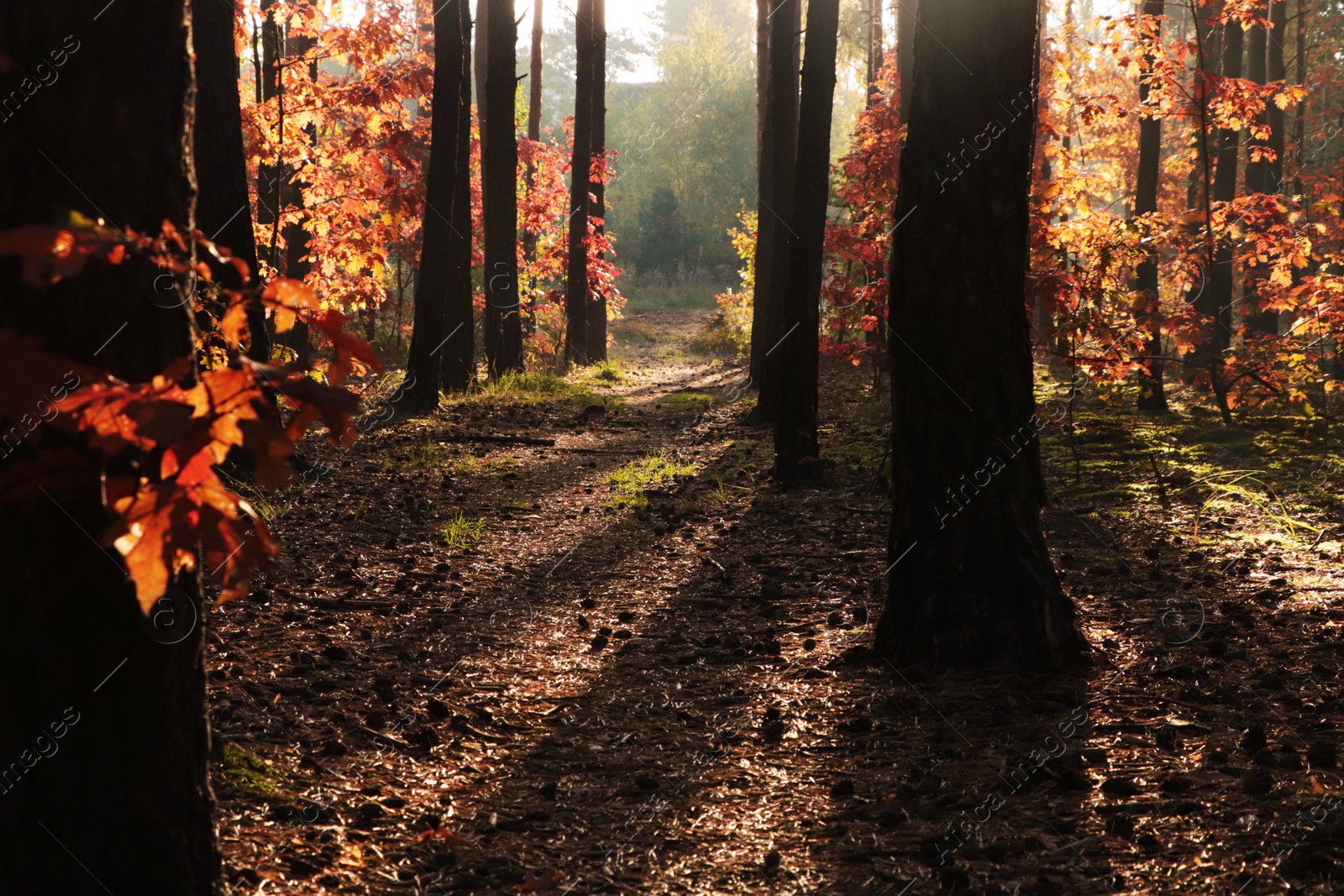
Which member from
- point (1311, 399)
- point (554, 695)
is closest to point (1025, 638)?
point (554, 695)

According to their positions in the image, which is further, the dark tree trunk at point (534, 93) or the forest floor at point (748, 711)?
the dark tree trunk at point (534, 93)

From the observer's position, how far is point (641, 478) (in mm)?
8656

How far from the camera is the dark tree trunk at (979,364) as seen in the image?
3910 millimetres

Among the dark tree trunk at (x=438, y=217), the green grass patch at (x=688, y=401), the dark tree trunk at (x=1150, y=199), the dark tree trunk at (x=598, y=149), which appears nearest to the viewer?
the dark tree trunk at (x=1150, y=199)

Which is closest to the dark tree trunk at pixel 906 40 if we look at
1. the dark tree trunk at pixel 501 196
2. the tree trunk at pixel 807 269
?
the tree trunk at pixel 807 269

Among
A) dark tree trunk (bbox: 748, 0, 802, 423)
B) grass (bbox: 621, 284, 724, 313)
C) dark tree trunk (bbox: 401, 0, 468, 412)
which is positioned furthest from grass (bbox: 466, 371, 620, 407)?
grass (bbox: 621, 284, 724, 313)

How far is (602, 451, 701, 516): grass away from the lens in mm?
7582

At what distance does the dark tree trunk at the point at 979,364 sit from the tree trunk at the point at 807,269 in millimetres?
4086

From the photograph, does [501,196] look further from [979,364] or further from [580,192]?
[979,364]

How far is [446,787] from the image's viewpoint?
3.07 m

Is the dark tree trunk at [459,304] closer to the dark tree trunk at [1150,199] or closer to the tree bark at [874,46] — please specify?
the dark tree trunk at [1150,199]

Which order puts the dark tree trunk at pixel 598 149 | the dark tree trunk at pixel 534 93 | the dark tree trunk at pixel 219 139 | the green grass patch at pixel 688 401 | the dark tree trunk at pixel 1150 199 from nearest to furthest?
the dark tree trunk at pixel 219 139
the dark tree trunk at pixel 1150 199
the green grass patch at pixel 688 401
the dark tree trunk at pixel 598 149
the dark tree trunk at pixel 534 93

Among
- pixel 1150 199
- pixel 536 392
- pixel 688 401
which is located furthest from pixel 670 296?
pixel 1150 199

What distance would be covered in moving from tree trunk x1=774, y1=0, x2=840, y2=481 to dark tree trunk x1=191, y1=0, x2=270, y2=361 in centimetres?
421
